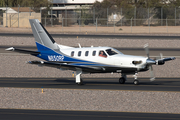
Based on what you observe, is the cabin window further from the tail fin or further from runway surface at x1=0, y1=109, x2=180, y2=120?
runway surface at x1=0, y1=109, x2=180, y2=120

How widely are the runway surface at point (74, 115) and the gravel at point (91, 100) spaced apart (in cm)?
93

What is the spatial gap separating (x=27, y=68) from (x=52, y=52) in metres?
7.81

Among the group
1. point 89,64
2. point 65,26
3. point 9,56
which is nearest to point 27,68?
point 9,56

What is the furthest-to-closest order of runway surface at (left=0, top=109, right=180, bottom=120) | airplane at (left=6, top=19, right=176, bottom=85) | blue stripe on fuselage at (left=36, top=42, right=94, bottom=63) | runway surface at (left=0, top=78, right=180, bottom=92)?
blue stripe on fuselage at (left=36, top=42, right=94, bottom=63) < airplane at (left=6, top=19, right=176, bottom=85) < runway surface at (left=0, top=78, right=180, bottom=92) < runway surface at (left=0, top=109, right=180, bottom=120)

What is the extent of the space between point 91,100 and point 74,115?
3.30m

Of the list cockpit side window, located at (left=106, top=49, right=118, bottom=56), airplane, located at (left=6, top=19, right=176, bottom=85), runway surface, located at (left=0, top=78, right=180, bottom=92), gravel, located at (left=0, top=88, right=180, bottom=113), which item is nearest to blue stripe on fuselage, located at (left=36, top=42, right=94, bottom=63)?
airplane, located at (left=6, top=19, right=176, bottom=85)

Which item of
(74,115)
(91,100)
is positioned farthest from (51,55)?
(74,115)

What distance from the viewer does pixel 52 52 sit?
2422 cm

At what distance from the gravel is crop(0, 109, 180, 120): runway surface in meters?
0.93

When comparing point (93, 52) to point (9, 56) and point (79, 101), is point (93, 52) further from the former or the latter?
point (9, 56)

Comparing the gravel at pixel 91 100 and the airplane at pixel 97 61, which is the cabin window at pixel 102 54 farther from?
the gravel at pixel 91 100

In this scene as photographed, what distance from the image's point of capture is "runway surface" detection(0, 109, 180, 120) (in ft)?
44.7

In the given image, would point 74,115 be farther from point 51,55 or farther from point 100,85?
point 51,55

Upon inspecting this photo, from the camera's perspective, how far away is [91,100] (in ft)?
57.3
